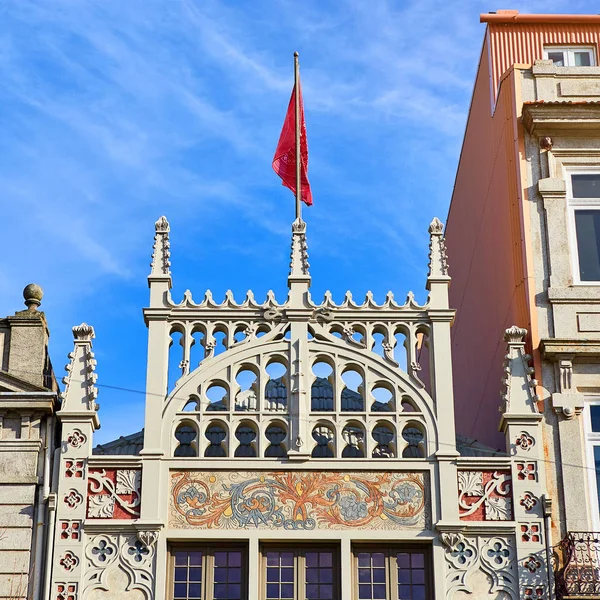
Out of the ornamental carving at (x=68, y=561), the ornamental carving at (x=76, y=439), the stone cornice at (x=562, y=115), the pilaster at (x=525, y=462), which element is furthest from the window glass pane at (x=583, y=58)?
the ornamental carving at (x=68, y=561)

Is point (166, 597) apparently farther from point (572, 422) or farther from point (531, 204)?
point (531, 204)

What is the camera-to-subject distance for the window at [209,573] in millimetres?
22562

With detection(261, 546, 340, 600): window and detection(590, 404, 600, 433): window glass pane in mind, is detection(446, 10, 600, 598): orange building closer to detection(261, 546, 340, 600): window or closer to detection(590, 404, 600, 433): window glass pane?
detection(590, 404, 600, 433): window glass pane

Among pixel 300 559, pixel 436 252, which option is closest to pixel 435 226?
pixel 436 252

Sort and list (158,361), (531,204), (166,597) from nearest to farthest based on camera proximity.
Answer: (166,597)
(158,361)
(531,204)

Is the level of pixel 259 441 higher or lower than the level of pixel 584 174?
lower

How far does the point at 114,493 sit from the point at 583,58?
507 inches

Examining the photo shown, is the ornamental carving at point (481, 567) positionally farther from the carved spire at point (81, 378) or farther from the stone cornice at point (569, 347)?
the carved spire at point (81, 378)

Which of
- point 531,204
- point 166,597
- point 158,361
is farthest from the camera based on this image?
point 531,204

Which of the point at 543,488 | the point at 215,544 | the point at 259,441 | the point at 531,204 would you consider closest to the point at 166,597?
the point at 215,544

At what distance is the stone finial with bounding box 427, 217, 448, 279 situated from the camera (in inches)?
981

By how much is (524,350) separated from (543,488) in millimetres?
2425

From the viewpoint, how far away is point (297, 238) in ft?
82.3

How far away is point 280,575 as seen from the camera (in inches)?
896
